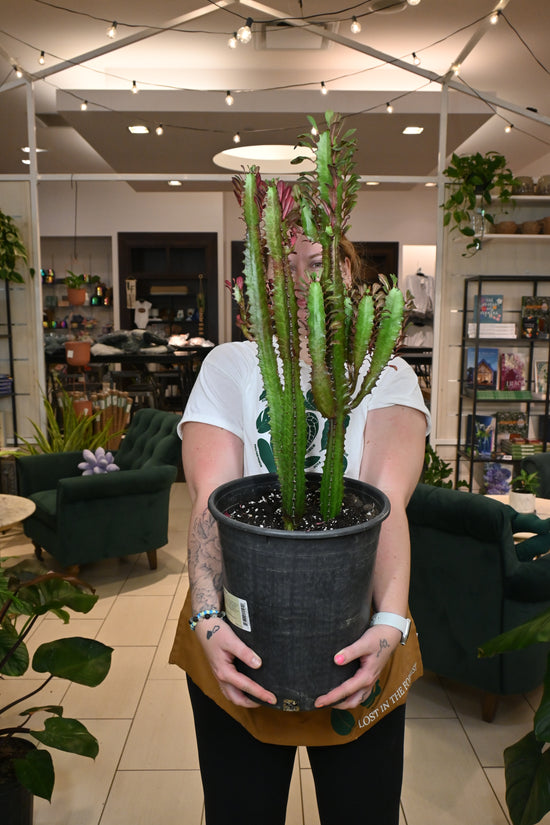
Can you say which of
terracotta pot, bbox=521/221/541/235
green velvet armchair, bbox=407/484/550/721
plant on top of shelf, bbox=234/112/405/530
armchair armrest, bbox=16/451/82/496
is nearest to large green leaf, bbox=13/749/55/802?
plant on top of shelf, bbox=234/112/405/530

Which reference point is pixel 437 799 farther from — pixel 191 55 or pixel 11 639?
pixel 191 55

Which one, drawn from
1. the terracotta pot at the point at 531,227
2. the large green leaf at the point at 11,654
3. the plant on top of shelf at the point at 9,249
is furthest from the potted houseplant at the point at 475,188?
the large green leaf at the point at 11,654

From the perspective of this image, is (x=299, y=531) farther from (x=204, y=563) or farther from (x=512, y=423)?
(x=512, y=423)

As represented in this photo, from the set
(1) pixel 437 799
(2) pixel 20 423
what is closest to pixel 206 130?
(2) pixel 20 423

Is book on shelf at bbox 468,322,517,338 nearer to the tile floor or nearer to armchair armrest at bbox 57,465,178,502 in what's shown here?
armchair armrest at bbox 57,465,178,502

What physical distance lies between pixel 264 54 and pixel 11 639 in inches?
212

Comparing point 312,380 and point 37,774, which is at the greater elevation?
point 312,380

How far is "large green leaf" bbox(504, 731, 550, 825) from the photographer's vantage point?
1507 mm

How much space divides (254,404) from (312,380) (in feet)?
1.23

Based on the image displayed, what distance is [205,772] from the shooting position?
120 centimetres

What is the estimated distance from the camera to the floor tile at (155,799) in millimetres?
2146

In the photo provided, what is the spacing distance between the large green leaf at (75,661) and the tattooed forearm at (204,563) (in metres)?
0.70

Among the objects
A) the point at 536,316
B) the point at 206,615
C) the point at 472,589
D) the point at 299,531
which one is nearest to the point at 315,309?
the point at 299,531

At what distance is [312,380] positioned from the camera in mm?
816
